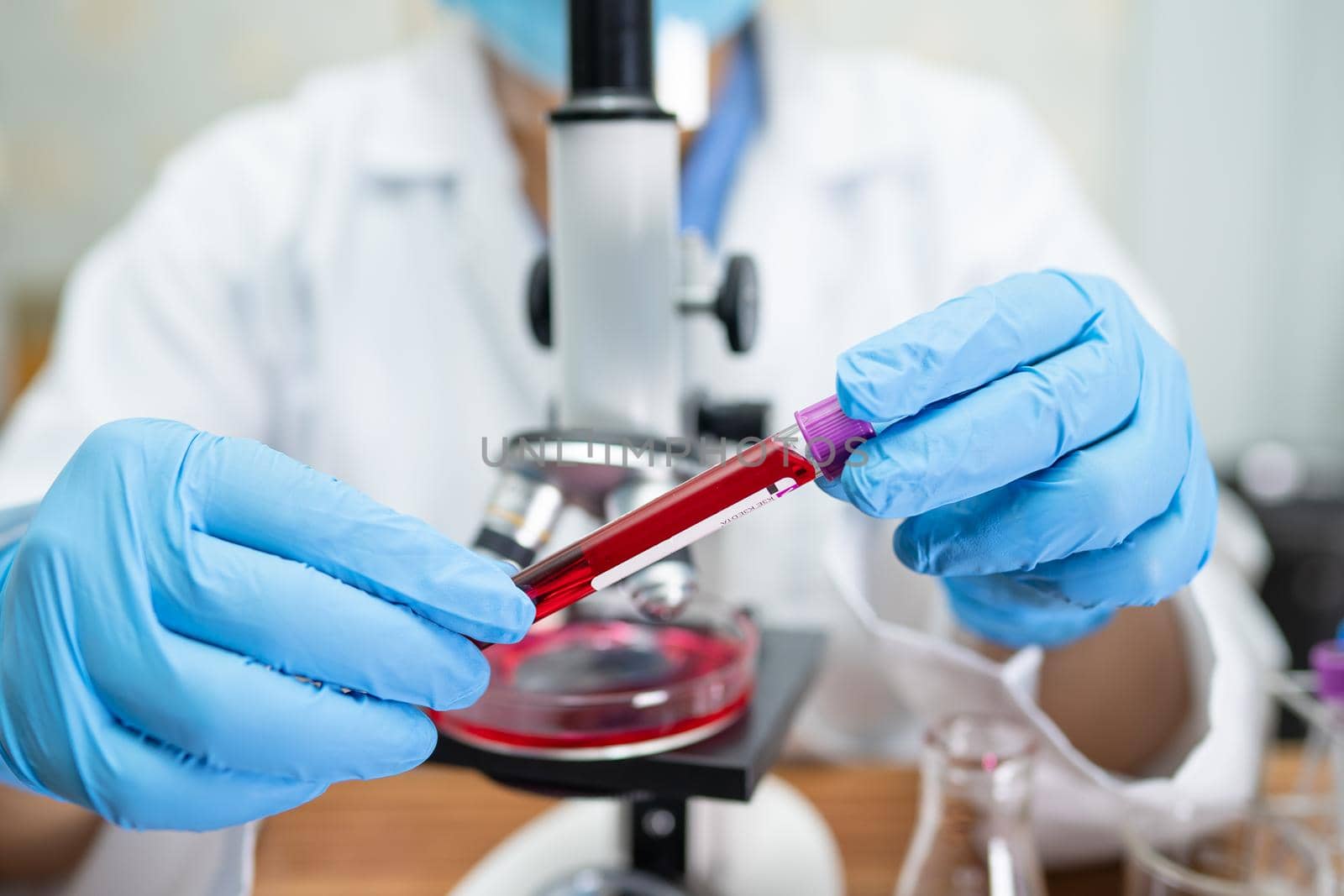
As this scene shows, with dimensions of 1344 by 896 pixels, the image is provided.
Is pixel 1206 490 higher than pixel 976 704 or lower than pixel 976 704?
higher

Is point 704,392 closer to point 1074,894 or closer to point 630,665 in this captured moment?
point 630,665

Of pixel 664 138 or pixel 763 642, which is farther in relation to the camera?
pixel 763 642

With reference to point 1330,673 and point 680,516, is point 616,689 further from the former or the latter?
point 1330,673

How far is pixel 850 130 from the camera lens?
969 mm

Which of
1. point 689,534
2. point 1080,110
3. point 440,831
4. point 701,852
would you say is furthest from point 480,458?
point 1080,110

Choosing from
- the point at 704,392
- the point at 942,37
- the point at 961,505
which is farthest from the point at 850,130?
the point at 942,37

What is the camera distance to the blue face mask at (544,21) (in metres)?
0.78

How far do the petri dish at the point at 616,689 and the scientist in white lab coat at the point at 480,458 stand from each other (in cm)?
4

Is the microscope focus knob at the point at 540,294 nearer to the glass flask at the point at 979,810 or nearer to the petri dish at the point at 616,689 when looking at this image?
the petri dish at the point at 616,689

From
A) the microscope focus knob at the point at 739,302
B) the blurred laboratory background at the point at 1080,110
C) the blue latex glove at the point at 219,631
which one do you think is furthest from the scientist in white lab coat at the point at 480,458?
the blurred laboratory background at the point at 1080,110

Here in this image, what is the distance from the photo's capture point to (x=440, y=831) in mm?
689

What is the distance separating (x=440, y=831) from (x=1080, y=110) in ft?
5.90

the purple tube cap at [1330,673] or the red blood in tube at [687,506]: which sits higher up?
the red blood in tube at [687,506]

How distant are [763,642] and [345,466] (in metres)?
0.55
